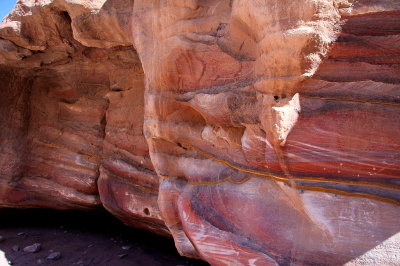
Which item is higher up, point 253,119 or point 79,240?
point 253,119

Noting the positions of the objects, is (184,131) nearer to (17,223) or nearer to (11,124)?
(11,124)

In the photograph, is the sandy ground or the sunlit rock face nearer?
the sunlit rock face

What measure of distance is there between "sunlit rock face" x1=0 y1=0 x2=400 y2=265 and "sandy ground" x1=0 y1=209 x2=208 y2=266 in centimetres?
30

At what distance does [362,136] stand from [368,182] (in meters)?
0.22

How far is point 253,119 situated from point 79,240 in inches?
126

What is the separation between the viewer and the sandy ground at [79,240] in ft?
12.0

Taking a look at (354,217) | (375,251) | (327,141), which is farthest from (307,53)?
(375,251)

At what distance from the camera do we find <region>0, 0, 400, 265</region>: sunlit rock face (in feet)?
5.34

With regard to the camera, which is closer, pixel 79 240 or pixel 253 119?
pixel 253 119

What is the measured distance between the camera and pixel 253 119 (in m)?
1.93

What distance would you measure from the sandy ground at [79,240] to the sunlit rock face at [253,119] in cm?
30

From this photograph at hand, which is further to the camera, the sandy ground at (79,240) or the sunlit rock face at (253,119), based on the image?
the sandy ground at (79,240)

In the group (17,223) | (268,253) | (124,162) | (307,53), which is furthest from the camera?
(17,223)

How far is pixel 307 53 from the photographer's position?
1651 mm
